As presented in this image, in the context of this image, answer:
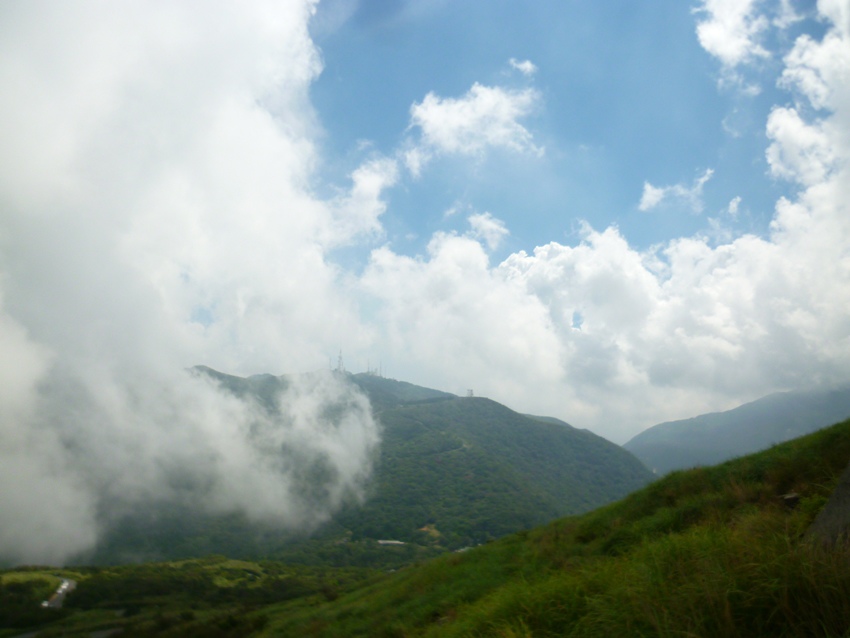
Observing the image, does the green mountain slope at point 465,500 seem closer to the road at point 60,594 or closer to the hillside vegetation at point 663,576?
the road at point 60,594

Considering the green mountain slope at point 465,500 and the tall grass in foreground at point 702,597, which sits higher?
the tall grass in foreground at point 702,597

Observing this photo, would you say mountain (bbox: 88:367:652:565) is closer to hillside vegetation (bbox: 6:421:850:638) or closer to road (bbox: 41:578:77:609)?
road (bbox: 41:578:77:609)

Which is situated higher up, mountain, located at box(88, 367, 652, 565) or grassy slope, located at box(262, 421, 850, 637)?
grassy slope, located at box(262, 421, 850, 637)

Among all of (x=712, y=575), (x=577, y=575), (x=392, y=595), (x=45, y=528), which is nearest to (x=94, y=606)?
A: (x=392, y=595)

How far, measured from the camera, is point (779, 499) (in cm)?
1229

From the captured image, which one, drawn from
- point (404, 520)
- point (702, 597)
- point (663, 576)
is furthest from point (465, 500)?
point (702, 597)

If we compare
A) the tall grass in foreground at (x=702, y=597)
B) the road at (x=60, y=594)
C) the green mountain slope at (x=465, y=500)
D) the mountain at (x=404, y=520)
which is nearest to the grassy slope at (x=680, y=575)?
the tall grass in foreground at (x=702, y=597)

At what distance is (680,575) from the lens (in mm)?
7070

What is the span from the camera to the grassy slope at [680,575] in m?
5.64

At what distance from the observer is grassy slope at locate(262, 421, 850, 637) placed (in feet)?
18.5

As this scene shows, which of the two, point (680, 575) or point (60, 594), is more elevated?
point (680, 575)

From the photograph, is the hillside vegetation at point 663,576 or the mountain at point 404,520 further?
the mountain at point 404,520

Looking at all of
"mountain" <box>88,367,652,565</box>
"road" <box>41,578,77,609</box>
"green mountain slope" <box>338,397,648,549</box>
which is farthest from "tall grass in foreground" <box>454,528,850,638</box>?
"green mountain slope" <box>338,397,648,549</box>

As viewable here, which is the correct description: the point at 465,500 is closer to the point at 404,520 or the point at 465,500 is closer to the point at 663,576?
the point at 404,520
